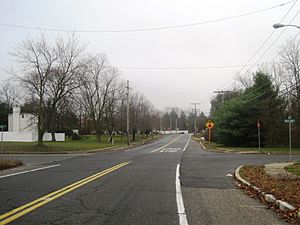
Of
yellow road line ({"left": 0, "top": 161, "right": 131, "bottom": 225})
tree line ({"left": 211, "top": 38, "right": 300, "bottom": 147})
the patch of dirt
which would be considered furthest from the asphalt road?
tree line ({"left": 211, "top": 38, "right": 300, "bottom": 147})

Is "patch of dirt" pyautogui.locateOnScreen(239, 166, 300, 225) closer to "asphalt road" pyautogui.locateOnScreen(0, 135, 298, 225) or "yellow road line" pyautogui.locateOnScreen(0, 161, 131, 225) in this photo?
"asphalt road" pyautogui.locateOnScreen(0, 135, 298, 225)

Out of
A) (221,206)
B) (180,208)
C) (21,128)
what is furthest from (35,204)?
(21,128)

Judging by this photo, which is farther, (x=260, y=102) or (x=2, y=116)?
(x=2, y=116)

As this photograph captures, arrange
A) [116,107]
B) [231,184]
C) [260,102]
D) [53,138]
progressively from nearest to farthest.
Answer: [231,184] < [260,102] < [53,138] < [116,107]

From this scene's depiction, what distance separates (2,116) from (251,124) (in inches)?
2349

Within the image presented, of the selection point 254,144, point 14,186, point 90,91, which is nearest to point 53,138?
point 90,91

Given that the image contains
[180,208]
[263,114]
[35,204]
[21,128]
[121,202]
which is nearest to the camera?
[180,208]

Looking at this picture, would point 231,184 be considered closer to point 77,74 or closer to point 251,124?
point 77,74

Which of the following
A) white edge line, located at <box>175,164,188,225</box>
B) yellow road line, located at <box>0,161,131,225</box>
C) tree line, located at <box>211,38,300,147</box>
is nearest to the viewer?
white edge line, located at <box>175,164,188,225</box>

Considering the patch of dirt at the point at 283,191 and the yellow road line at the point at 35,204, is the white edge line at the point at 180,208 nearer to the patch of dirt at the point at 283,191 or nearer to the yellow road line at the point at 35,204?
the patch of dirt at the point at 283,191

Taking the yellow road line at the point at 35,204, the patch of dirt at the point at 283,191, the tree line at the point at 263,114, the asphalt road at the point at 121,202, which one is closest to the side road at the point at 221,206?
the asphalt road at the point at 121,202

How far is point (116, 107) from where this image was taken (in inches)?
3241

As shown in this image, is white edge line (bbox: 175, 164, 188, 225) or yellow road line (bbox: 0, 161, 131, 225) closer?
white edge line (bbox: 175, 164, 188, 225)

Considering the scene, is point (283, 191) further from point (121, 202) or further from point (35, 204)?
point (35, 204)
